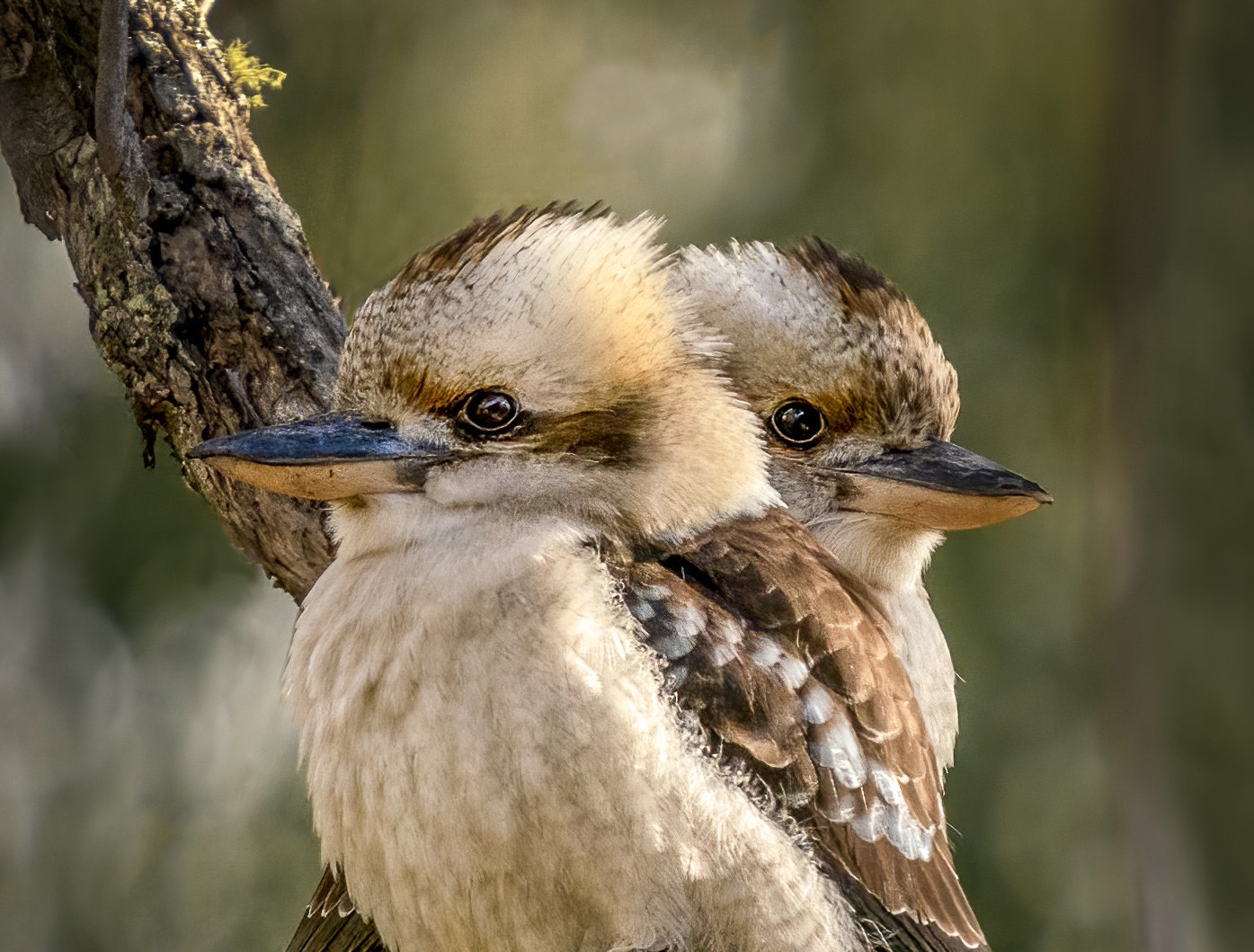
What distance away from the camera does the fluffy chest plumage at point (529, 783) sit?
4.59ft

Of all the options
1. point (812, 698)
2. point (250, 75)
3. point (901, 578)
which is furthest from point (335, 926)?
point (250, 75)

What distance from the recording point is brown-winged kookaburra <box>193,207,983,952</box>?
4.63ft

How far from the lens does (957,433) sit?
3.74 m

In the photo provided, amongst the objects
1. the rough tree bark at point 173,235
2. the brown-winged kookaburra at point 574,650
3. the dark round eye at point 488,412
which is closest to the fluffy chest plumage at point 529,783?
the brown-winged kookaburra at point 574,650

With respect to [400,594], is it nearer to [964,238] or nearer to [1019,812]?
[1019,812]

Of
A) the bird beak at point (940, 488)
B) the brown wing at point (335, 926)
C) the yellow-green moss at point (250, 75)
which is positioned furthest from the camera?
the yellow-green moss at point (250, 75)

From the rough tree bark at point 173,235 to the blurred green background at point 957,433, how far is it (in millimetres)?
815

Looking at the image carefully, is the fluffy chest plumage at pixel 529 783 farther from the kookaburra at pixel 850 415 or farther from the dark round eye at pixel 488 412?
the kookaburra at pixel 850 415

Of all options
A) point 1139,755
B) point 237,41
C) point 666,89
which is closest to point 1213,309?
point 1139,755

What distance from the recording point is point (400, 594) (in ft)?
4.99

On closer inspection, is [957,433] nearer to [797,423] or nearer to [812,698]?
[797,423]

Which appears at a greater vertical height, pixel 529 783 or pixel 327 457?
pixel 327 457

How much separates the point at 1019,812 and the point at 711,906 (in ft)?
7.99

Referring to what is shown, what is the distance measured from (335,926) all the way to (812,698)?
0.62 meters
